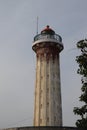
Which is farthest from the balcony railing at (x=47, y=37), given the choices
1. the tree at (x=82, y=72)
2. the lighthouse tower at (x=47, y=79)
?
the tree at (x=82, y=72)

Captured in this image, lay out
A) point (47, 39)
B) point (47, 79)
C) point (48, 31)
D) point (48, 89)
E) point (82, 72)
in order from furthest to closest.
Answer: point (48, 31) < point (47, 39) < point (47, 79) < point (48, 89) < point (82, 72)

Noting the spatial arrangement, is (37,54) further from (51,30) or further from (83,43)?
(83,43)

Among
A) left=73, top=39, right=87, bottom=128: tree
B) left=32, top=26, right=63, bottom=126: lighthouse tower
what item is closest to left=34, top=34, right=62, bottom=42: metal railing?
left=32, top=26, right=63, bottom=126: lighthouse tower

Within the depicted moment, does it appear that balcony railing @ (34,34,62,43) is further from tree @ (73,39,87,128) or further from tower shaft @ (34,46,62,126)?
tree @ (73,39,87,128)

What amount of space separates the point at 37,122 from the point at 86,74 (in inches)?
942

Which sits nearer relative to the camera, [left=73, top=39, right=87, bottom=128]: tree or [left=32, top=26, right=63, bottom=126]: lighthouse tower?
[left=73, top=39, right=87, bottom=128]: tree

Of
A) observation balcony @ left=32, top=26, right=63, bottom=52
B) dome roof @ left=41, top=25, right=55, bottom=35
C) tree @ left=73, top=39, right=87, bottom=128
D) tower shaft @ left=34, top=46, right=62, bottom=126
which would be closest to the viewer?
tree @ left=73, top=39, right=87, bottom=128

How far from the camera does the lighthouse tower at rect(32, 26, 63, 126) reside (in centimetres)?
5222

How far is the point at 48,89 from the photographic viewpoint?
53.7 metres

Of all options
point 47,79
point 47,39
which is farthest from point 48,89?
point 47,39

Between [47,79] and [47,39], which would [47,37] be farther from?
[47,79]

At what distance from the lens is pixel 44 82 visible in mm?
54156

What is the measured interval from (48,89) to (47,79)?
1.84 metres

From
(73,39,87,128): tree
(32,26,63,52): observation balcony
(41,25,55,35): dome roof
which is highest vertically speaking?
(41,25,55,35): dome roof
